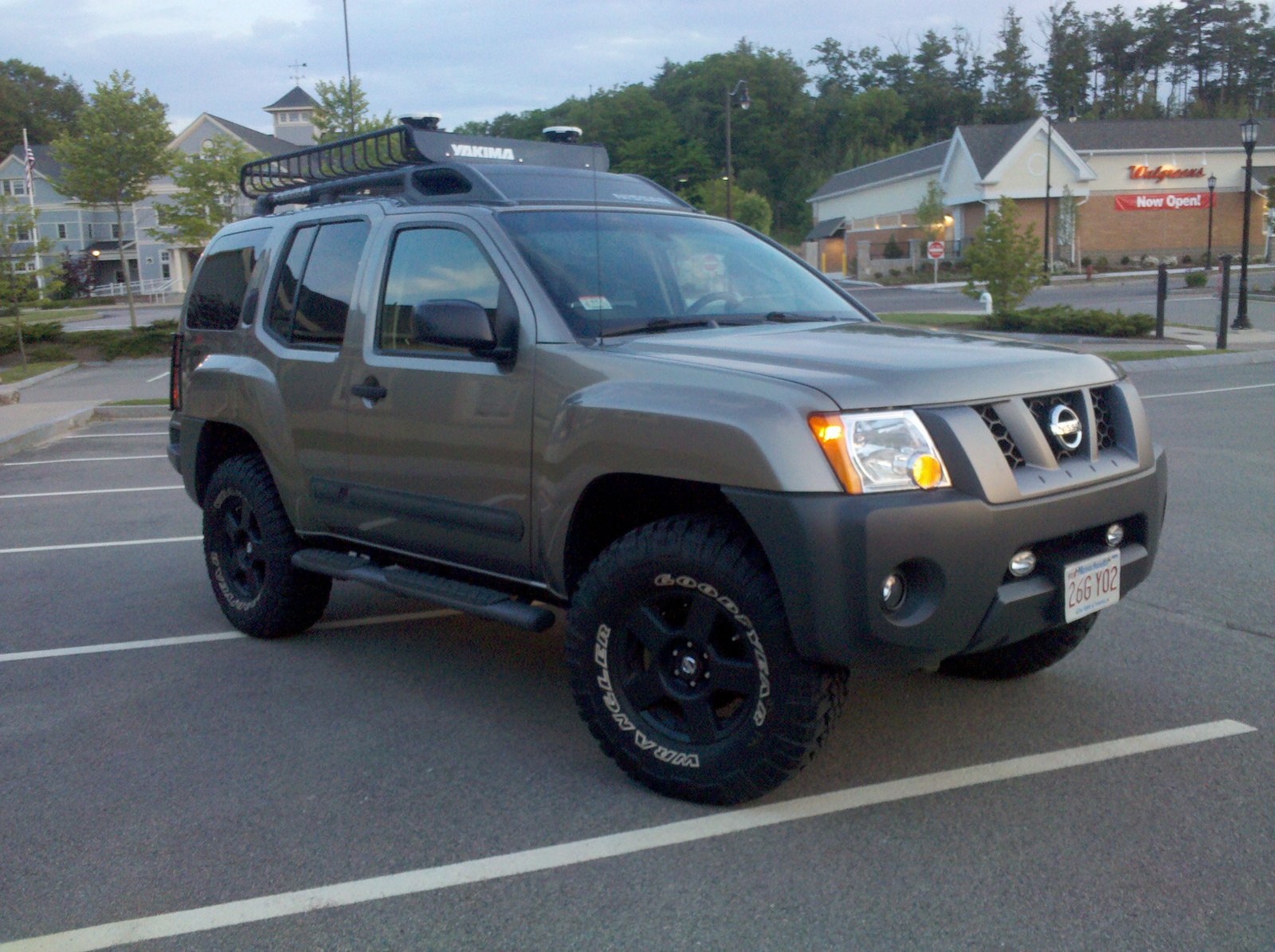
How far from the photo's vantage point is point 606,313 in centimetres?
437

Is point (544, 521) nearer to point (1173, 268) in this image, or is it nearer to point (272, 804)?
point (272, 804)

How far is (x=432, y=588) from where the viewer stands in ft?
15.3

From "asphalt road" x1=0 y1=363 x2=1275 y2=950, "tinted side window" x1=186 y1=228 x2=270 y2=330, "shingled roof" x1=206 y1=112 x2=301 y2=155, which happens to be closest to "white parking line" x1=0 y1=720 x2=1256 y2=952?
"asphalt road" x1=0 y1=363 x2=1275 y2=950

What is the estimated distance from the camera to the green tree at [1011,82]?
391 ft

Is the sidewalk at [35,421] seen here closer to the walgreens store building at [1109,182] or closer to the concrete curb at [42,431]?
the concrete curb at [42,431]

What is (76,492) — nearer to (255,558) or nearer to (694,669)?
(255,558)

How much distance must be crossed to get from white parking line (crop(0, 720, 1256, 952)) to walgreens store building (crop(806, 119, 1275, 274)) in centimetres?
6275

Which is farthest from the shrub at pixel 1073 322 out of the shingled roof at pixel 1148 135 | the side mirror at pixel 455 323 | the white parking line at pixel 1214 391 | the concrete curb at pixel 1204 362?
the shingled roof at pixel 1148 135

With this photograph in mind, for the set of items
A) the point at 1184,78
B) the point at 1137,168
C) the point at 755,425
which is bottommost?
the point at 755,425

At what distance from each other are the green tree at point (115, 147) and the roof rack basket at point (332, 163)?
109 ft

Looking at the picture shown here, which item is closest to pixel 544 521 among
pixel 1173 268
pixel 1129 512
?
pixel 1129 512

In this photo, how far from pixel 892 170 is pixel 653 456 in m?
77.4

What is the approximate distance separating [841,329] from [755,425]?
121cm

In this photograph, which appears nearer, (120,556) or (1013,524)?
(1013,524)
